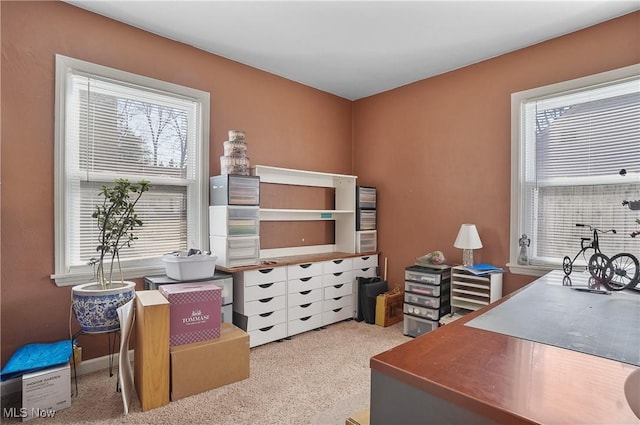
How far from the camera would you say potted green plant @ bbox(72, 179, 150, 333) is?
6.94 feet

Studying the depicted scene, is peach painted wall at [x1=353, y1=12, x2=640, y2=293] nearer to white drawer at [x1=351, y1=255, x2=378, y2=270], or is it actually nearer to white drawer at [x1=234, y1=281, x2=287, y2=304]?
white drawer at [x1=351, y1=255, x2=378, y2=270]

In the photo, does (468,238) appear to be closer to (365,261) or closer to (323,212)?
(365,261)

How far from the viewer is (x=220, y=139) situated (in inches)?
126

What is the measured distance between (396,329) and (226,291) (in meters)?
1.74

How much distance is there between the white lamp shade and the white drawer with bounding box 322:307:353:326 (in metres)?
1.35

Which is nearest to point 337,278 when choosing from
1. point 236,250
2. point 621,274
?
point 236,250

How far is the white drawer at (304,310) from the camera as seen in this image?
3.18 meters

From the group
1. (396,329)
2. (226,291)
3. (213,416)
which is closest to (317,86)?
(226,291)

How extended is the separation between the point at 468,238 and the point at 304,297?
5.20ft

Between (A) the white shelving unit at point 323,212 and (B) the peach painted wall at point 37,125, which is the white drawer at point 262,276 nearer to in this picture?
(A) the white shelving unit at point 323,212

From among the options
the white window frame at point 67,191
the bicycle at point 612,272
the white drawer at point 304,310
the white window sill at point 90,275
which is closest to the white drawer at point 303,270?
the white drawer at point 304,310

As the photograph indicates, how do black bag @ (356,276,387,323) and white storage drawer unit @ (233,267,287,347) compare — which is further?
black bag @ (356,276,387,323)

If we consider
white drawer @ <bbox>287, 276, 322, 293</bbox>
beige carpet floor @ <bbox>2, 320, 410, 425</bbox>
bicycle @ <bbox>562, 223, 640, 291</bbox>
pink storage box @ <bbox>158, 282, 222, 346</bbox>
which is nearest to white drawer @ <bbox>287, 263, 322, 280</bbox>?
white drawer @ <bbox>287, 276, 322, 293</bbox>

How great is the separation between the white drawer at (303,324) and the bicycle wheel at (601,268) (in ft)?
7.32
